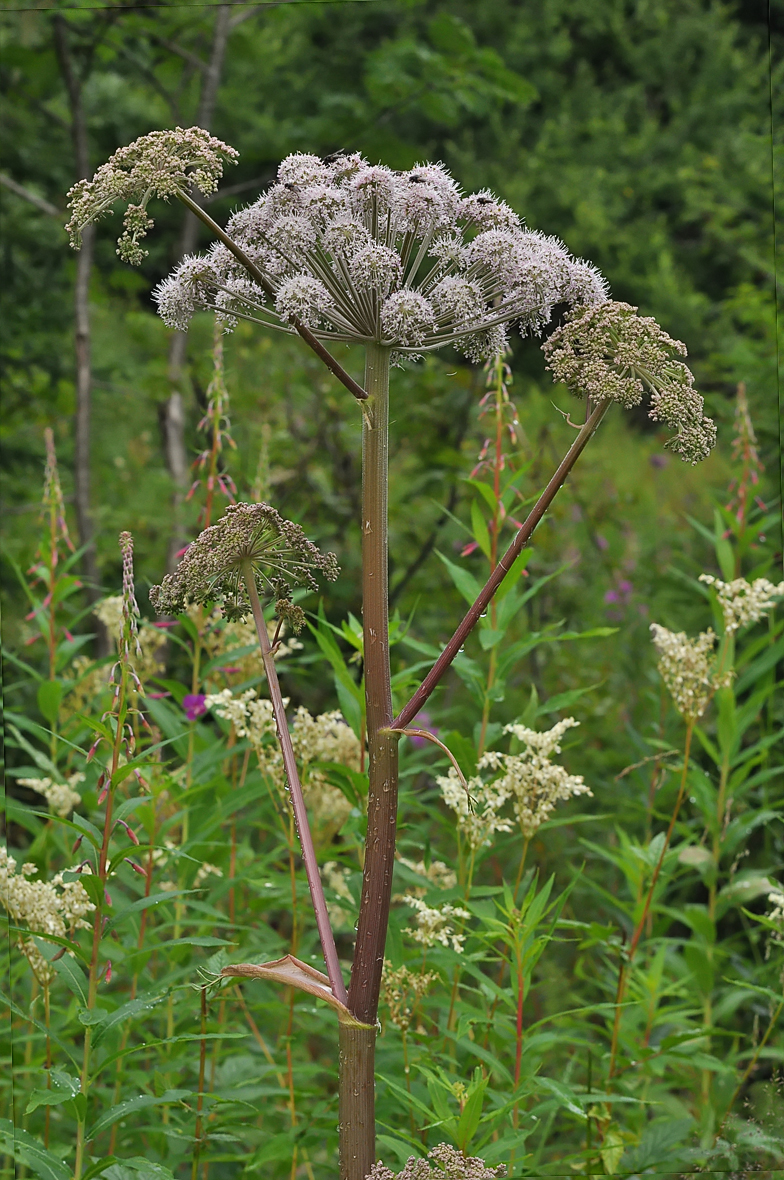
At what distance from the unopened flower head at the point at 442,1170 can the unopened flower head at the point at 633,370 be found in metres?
0.86

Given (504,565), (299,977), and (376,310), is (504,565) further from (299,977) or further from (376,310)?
(299,977)

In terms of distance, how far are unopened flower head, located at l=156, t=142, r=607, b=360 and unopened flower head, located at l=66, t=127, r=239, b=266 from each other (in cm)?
10

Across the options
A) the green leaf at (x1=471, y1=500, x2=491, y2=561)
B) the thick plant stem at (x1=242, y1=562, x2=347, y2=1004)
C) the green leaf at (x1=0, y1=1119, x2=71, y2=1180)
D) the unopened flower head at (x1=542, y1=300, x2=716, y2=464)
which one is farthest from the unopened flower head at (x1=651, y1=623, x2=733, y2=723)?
the green leaf at (x1=0, y1=1119, x2=71, y2=1180)

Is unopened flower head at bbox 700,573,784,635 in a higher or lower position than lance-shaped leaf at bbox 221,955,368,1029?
higher

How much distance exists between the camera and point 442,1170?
119 centimetres

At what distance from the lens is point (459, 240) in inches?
48.1

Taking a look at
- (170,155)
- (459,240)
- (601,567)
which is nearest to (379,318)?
(459,240)

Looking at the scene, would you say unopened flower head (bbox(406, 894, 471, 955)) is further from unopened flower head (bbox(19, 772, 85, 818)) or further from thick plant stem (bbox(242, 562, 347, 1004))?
unopened flower head (bbox(19, 772, 85, 818))

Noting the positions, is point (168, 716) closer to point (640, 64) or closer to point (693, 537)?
point (693, 537)

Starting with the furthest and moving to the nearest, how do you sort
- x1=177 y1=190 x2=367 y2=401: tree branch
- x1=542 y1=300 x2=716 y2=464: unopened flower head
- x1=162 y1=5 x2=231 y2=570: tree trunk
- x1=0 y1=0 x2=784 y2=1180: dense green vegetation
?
x1=162 y1=5 x2=231 y2=570: tree trunk < x1=0 y1=0 x2=784 y2=1180: dense green vegetation < x1=542 y1=300 x2=716 y2=464: unopened flower head < x1=177 y1=190 x2=367 y2=401: tree branch

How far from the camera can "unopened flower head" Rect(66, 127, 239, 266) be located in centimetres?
106

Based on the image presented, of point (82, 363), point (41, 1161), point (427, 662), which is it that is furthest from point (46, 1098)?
point (82, 363)

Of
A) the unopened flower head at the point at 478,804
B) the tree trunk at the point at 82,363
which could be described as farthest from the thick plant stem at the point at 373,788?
the tree trunk at the point at 82,363

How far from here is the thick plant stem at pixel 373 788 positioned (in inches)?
46.3
